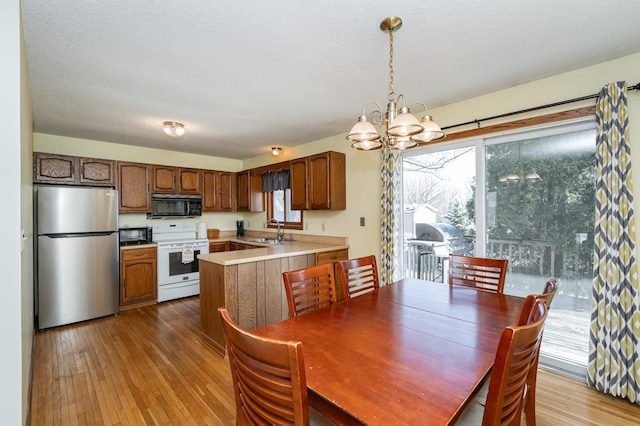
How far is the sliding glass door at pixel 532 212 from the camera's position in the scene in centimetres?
229

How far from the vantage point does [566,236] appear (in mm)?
2346

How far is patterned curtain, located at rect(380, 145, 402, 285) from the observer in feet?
10.5

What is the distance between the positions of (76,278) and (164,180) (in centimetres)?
175

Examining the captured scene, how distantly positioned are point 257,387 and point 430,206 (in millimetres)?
2757

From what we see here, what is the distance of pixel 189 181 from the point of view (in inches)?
185

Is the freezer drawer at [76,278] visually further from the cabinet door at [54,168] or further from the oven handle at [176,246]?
the cabinet door at [54,168]

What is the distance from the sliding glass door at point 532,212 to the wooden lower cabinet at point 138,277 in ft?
12.4

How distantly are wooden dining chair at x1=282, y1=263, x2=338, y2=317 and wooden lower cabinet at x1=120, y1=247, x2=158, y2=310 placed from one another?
3104mm

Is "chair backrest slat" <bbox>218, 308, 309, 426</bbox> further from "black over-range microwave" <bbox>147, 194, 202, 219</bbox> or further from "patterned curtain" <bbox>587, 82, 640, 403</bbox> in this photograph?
"black over-range microwave" <bbox>147, 194, 202, 219</bbox>

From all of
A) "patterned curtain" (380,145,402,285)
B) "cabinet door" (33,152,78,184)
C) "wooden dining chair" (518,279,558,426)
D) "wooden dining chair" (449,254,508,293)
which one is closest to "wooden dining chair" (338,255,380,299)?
"wooden dining chair" (449,254,508,293)

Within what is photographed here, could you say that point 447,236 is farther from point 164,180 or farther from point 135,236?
point 135,236

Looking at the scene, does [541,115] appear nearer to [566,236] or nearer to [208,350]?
[566,236]

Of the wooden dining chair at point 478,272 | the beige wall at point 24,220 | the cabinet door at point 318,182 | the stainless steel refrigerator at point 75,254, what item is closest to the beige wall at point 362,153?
the cabinet door at point 318,182

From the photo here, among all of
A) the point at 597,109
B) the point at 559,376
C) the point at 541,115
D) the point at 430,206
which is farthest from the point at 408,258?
the point at 597,109
